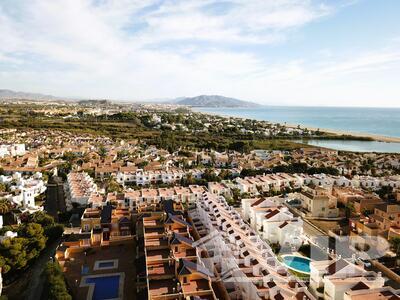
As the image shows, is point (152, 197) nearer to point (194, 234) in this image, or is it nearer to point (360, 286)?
point (194, 234)

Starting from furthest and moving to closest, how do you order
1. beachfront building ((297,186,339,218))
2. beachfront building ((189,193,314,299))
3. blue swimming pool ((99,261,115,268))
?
beachfront building ((297,186,339,218)) < blue swimming pool ((99,261,115,268)) < beachfront building ((189,193,314,299))

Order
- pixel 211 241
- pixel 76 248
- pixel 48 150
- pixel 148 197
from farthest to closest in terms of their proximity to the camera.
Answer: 1. pixel 48 150
2. pixel 148 197
3. pixel 76 248
4. pixel 211 241

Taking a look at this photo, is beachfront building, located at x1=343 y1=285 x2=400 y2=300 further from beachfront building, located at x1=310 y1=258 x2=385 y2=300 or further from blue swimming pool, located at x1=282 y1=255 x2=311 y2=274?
blue swimming pool, located at x1=282 y1=255 x2=311 y2=274

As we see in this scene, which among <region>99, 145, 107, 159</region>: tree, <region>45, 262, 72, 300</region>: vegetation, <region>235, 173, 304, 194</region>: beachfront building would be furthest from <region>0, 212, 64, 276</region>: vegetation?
<region>99, 145, 107, 159</region>: tree

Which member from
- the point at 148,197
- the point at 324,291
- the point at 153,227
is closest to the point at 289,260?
the point at 324,291

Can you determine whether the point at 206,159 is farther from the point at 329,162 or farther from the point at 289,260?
the point at 289,260

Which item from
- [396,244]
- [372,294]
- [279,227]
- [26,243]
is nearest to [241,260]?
[372,294]
